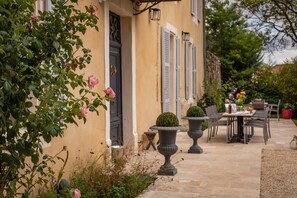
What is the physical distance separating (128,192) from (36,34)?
Result: 2536mm

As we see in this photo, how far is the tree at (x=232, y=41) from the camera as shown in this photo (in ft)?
80.1

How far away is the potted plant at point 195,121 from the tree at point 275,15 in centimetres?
1454

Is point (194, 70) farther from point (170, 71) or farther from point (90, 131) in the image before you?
point (90, 131)

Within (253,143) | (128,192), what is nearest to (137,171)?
(128,192)

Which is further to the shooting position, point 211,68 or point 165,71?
point 211,68

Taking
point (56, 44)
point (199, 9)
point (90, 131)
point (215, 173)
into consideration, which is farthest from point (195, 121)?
point (199, 9)

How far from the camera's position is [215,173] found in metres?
6.40

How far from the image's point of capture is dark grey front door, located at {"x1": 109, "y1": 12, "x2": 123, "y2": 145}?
713cm

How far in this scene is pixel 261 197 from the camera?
512 centimetres

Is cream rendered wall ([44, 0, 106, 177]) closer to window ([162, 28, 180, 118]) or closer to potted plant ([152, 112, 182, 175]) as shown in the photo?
potted plant ([152, 112, 182, 175])

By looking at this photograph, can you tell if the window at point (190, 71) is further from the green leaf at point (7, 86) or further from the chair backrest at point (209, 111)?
the green leaf at point (7, 86)

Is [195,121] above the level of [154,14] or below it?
below

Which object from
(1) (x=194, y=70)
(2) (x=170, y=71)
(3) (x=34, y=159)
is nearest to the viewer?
(3) (x=34, y=159)

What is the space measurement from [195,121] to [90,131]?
2.89 meters
